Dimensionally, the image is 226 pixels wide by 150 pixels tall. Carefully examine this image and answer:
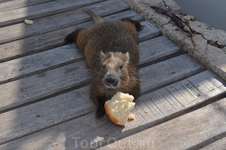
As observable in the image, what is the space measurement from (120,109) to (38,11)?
2752mm

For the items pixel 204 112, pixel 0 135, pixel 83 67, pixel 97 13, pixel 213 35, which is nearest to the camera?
pixel 0 135

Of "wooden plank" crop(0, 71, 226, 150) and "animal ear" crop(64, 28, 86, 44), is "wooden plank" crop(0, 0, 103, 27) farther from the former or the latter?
"wooden plank" crop(0, 71, 226, 150)

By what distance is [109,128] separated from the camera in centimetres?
275

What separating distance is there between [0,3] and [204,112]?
4.05 meters

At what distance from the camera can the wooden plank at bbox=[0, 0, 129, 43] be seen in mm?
4188

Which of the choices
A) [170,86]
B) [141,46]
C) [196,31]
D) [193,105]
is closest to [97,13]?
[141,46]

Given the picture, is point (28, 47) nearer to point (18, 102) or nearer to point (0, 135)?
point (18, 102)

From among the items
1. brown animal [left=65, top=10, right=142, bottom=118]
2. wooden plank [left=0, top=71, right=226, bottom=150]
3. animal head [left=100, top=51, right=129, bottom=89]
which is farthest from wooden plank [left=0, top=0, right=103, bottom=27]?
wooden plank [left=0, top=71, right=226, bottom=150]

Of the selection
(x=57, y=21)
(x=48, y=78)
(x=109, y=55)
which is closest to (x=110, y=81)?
(x=109, y=55)

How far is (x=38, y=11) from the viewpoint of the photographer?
4625mm

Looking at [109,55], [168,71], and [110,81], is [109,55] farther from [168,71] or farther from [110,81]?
[168,71]

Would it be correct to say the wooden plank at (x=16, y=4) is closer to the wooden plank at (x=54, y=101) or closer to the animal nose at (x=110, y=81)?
the wooden plank at (x=54, y=101)

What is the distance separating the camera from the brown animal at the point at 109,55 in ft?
10.1

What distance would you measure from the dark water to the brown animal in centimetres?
183
